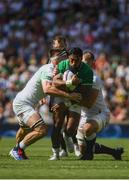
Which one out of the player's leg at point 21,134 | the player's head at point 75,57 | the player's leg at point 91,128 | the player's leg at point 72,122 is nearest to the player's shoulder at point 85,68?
the player's head at point 75,57

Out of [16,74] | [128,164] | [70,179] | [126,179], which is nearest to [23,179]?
[70,179]

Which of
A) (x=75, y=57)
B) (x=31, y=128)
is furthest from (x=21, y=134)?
(x=75, y=57)

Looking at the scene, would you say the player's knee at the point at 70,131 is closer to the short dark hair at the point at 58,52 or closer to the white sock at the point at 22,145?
the white sock at the point at 22,145

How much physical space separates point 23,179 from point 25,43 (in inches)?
745

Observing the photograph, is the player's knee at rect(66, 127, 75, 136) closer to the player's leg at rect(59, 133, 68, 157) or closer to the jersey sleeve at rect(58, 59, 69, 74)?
the player's leg at rect(59, 133, 68, 157)

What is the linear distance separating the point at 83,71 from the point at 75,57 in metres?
0.41

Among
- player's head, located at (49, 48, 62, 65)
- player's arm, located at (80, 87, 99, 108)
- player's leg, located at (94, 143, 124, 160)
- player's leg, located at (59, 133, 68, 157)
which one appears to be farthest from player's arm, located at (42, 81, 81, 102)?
player's leg, located at (59, 133, 68, 157)

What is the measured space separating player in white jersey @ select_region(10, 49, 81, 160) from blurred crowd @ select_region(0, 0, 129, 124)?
38.5 feet

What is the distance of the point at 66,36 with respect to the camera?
30.3m

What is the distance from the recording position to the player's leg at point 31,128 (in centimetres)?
1498

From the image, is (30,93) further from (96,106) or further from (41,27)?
(41,27)

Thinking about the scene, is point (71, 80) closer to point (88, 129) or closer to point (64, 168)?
point (88, 129)

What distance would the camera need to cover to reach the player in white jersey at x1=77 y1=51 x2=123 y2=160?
15227 millimetres

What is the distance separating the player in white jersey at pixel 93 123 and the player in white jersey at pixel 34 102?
0.66 meters
